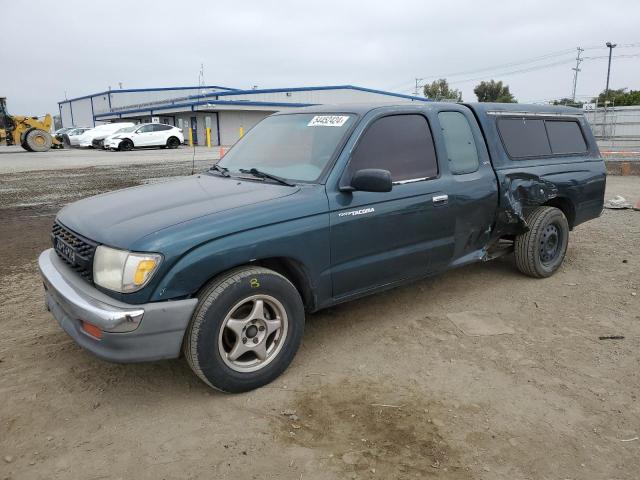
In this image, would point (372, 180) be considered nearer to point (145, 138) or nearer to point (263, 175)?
point (263, 175)

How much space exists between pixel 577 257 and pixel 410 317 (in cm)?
290

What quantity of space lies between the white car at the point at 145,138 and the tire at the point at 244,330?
27.7 m

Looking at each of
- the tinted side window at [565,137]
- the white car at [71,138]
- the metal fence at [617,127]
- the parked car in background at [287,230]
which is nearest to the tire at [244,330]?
the parked car in background at [287,230]

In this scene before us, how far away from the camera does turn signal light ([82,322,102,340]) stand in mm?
2766

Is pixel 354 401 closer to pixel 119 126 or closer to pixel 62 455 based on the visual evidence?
pixel 62 455

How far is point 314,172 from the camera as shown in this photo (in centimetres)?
354

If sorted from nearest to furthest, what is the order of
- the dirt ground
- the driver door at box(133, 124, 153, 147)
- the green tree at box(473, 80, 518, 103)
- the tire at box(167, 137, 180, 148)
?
the dirt ground → the driver door at box(133, 124, 153, 147) → the tire at box(167, 137, 180, 148) → the green tree at box(473, 80, 518, 103)

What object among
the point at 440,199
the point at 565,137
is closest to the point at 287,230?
the point at 440,199

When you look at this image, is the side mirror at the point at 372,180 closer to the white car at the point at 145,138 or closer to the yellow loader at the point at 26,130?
the white car at the point at 145,138

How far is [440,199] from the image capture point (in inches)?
157

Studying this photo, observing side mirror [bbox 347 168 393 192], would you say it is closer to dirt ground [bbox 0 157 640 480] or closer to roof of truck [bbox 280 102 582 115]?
roof of truck [bbox 280 102 582 115]

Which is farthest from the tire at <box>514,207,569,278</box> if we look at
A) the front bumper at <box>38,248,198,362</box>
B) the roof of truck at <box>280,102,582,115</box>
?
the front bumper at <box>38,248,198,362</box>

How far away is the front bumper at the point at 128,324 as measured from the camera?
270 centimetres

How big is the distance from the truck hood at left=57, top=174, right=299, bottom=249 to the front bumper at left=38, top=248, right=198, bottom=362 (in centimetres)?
34
